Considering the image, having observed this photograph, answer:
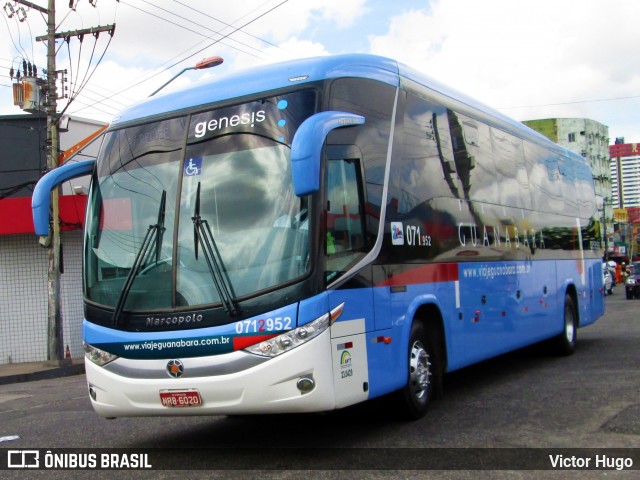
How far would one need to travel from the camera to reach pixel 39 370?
59.5 feet

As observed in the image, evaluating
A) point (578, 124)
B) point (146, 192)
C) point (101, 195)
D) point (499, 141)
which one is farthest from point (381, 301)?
point (578, 124)

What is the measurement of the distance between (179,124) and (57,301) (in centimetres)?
A: 1305

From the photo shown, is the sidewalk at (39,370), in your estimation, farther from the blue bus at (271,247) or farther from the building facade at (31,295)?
the blue bus at (271,247)

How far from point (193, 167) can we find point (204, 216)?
49cm

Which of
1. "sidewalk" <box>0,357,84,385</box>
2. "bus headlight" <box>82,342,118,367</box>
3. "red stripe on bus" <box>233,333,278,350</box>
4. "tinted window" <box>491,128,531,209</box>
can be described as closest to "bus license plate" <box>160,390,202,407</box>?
"red stripe on bus" <box>233,333,278,350</box>

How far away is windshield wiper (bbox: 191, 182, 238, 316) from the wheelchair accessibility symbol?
0.19 metres

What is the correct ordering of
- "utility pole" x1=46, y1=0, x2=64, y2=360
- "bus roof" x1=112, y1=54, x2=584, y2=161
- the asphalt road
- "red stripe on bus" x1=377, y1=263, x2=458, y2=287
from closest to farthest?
the asphalt road < "bus roof" x1=112, y1=54, x2=584, y2=161 < "red stripe on bus" x1=377, y1=263, x2=458, y2=287 < "utility pole" x1=46, y1=0, x2=64, y2=360

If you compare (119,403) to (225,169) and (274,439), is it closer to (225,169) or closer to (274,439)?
(274,439)

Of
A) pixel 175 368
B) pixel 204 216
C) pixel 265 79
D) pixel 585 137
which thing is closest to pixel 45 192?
pixel 204 216

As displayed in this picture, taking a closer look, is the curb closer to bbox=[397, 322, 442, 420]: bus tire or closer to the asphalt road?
the asphalt road

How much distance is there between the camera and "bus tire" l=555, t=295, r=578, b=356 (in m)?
12.9

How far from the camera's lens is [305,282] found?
6.05m

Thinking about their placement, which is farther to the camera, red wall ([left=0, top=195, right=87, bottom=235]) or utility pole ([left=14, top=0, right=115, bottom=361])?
red wall ([left=0, top=195, right=87, bottom=235])

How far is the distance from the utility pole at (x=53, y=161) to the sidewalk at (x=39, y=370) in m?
0.22
